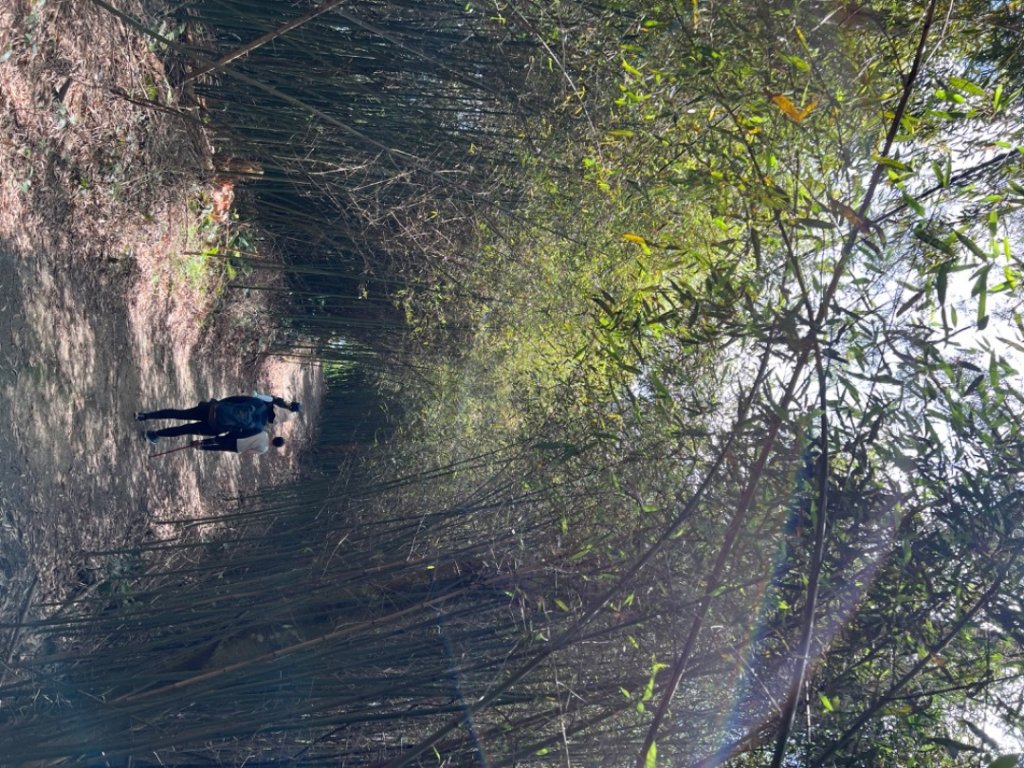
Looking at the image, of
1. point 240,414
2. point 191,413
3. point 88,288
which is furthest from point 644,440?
point 88,288

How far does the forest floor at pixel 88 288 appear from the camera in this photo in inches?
146

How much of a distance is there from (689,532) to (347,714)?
1870 mm

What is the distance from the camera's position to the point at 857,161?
266 centimetres

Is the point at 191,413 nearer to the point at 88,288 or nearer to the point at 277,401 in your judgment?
the point at 277,401

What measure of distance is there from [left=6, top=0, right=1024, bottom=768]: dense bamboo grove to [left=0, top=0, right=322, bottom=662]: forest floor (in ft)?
1.14

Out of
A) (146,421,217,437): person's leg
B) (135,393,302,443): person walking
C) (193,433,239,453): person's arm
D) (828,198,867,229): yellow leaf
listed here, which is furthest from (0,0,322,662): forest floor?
(828,198,867,229): yellow leaf

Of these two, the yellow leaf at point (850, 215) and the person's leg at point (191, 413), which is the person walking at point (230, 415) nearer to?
the person's leg at point (191, 413)

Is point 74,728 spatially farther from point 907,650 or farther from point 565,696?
point 907,650

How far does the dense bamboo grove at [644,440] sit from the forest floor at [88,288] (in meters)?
0.35

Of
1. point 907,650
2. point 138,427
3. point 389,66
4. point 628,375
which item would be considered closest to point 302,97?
point 389,66

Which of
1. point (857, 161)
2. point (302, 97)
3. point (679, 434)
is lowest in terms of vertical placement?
point (679, 434)

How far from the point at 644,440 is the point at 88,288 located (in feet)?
11.6

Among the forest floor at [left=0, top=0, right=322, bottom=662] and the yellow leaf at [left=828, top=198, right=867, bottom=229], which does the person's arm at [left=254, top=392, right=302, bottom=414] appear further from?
the yellow leaf at [left=828, top=198, right=867, bottom=229]

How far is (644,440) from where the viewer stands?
12.2 feet
